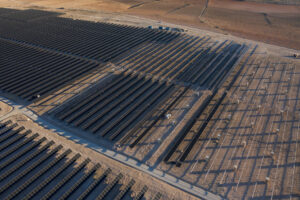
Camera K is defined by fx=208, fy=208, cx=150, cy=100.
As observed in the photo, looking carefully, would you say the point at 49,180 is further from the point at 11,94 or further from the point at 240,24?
the point at 240,24

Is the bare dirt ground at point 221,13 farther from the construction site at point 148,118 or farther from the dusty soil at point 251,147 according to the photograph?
the dusty soil at point 251,147

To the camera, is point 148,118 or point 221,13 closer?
point 148,118

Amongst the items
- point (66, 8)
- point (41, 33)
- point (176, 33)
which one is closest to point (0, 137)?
point (41, 33)

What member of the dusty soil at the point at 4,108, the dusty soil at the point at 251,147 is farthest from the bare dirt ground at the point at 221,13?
the dusty soil at the point at 4,108

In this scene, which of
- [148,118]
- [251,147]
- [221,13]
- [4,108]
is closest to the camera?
[251,147]

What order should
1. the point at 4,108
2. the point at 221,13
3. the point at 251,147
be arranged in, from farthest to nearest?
the point at 221,13
the point at 4,108
the point at 251,147

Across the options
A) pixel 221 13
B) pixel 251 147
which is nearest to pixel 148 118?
pixel 251 147

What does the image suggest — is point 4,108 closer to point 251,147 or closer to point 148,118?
point 148,118
